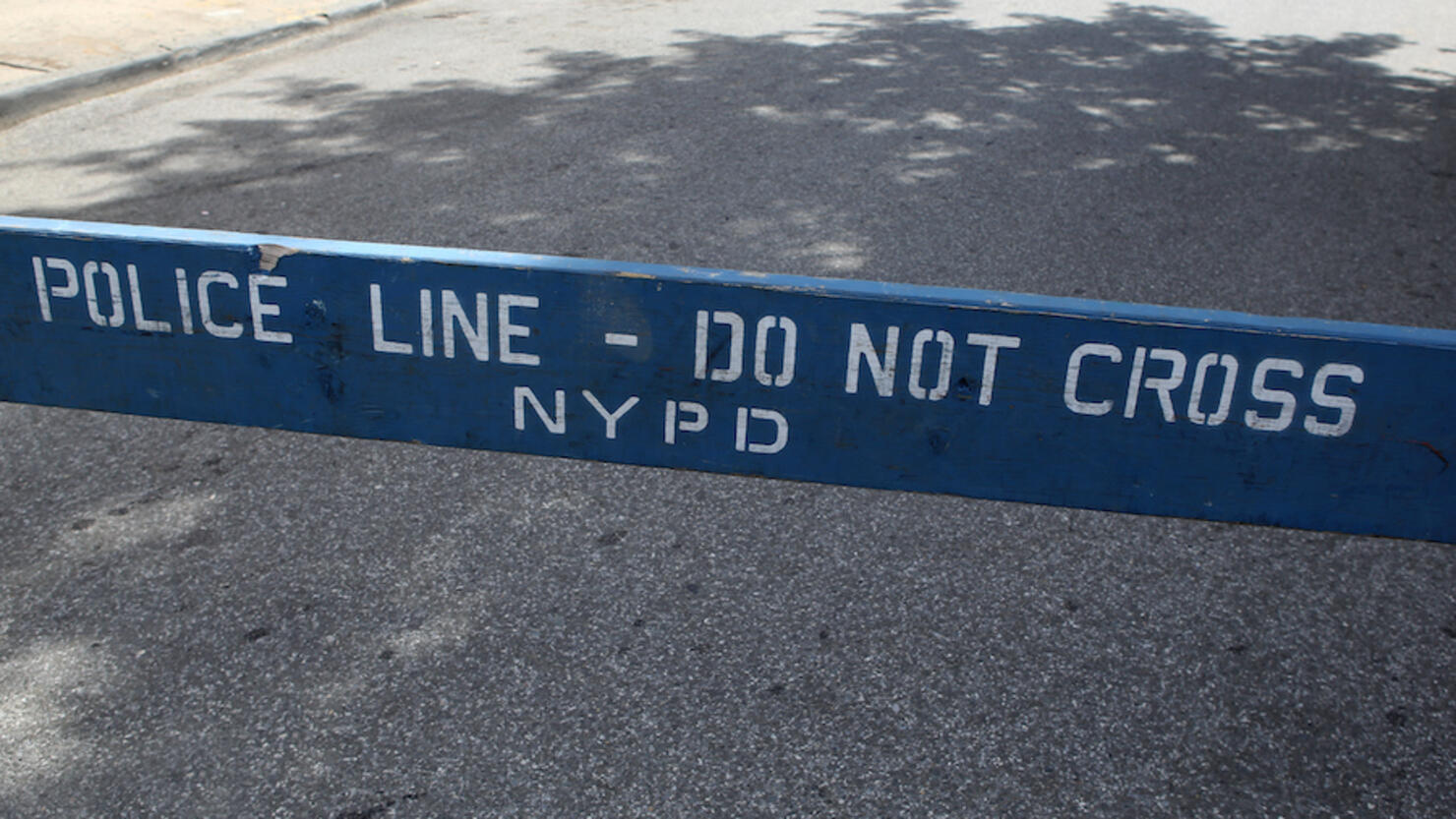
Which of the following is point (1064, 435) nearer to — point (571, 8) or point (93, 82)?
point (93, 82)

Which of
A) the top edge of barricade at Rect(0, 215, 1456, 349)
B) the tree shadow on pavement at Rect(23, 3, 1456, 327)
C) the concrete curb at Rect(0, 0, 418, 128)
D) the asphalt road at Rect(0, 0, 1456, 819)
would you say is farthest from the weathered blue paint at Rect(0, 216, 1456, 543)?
the concrete curb at Rect(0, 0, 418, 128)

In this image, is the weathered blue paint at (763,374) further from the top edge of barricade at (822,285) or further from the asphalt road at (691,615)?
the asphalt road at (691,615)

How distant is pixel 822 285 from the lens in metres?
2.04

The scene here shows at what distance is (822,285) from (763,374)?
19cm

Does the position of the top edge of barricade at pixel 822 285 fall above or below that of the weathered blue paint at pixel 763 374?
above

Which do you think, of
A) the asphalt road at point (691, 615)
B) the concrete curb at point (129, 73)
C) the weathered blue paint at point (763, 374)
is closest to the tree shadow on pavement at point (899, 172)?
the asphalt road at point (691, 615)

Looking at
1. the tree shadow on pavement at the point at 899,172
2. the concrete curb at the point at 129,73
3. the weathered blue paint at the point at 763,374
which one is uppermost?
the weathered blue paint at the point at 763,374

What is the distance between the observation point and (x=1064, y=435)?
212cm

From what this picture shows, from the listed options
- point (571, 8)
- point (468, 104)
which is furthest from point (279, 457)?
point (571, 8)

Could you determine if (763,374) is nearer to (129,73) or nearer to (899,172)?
(899,172)

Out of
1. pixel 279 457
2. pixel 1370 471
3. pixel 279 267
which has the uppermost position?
pixel 279 267

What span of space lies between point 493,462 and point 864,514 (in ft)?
3.81

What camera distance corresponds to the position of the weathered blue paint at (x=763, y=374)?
6.59ft

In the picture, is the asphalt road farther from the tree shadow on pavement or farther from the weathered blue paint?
the weathered blue paint
